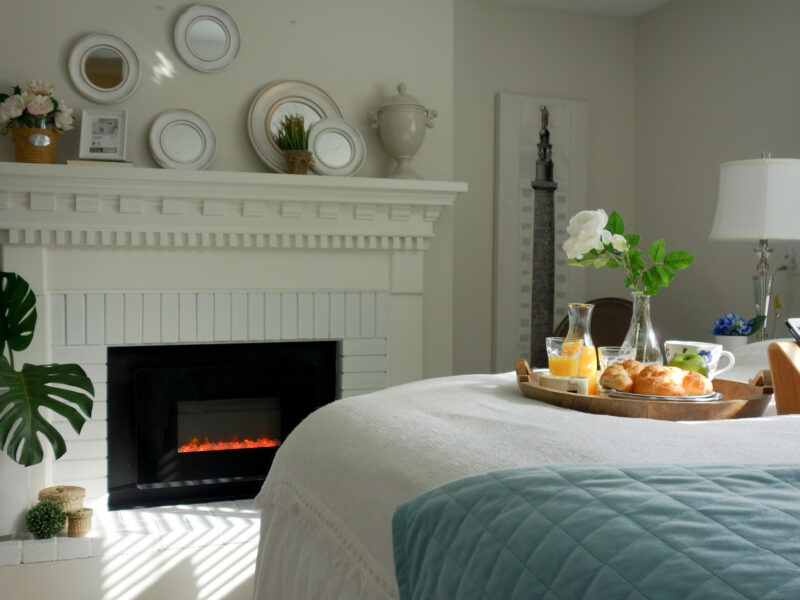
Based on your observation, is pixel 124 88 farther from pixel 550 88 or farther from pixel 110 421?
pixel 550 88

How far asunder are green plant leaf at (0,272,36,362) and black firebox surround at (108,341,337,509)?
433 mm

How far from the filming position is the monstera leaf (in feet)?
8.68

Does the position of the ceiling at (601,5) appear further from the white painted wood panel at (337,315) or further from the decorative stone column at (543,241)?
the white painted wood panel at (337,315)

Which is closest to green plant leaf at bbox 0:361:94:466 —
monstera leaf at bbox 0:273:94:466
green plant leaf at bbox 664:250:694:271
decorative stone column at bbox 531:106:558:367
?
monstera leaf at bbox 0:273:94:466

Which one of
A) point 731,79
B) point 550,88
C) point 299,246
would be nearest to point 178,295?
point 299,246

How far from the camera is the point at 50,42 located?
10.4 ft

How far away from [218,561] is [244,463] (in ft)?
1.95

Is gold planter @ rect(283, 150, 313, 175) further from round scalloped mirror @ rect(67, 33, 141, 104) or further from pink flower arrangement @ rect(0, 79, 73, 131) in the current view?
pink flower arrangement @ rect(0, 79, 73, 131)

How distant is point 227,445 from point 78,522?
28.4 inches

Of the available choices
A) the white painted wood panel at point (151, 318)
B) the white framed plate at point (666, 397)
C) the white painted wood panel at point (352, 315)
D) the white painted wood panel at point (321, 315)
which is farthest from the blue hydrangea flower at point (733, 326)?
the white painted wood panel at point (151, 318)

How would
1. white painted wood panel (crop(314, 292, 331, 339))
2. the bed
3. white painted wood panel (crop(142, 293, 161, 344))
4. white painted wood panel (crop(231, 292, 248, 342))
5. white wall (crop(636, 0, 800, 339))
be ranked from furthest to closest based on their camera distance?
1. white wall (crop(636, 0, 800, 339))
2. white painted wood panel (crop(314, 292, 331, 339))
3. white painted wood panel (crop(231, 292, 248, 342))
4. white painted wood panel (crop(142, 293, 161, 344))
5. the bed

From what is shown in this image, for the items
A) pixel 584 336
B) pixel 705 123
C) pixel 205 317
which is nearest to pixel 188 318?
pixel 205 317

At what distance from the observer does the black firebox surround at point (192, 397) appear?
3256 mm

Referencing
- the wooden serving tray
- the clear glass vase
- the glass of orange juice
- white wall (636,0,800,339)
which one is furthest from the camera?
white wall (636,0,800,339)
